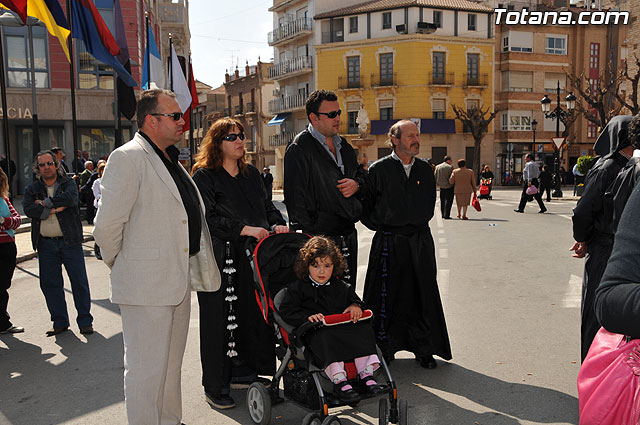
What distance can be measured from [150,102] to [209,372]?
206cm

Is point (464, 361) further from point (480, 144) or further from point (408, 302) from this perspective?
point (480, 144)

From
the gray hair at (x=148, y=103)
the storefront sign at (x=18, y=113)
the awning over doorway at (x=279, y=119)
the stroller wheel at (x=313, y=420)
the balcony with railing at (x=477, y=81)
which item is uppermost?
the balcony with railing at (x=477, y=81)

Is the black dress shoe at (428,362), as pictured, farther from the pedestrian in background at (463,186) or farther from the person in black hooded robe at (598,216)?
the pedestrian in background at (463,186)

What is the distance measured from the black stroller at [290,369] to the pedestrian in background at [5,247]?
3.43 metres

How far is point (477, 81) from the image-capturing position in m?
53.5

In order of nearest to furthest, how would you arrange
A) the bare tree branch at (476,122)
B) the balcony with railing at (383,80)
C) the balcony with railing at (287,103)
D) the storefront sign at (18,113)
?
the storefront sign at (18,113), the bare tree branch at (476,122), the balcony with railing at (383,80), the balcony with railing at (287,103)

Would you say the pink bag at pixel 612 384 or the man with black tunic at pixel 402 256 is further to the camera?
the man with black tunic at pixel 402 256

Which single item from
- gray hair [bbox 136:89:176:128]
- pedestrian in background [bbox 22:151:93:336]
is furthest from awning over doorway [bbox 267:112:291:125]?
gray hair [bbox 136:89:176:128]

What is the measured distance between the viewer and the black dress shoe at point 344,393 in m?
3.79

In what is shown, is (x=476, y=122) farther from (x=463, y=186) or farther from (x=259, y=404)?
(x=259, y=404)

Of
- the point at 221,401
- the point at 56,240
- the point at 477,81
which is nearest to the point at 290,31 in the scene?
the point at 477,81

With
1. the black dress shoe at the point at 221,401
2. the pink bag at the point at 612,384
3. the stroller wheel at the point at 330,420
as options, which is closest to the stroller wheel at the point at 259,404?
the black dress shoe at the point at 221,401

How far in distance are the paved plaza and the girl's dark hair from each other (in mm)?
956

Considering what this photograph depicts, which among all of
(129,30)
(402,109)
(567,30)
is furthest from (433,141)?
(129,30)
